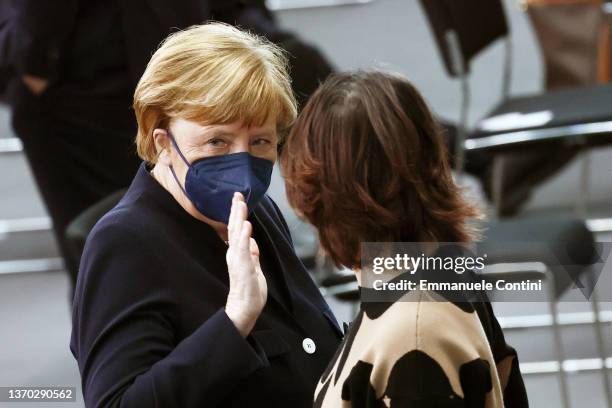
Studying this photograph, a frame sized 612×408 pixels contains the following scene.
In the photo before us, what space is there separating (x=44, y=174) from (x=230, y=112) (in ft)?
6.37

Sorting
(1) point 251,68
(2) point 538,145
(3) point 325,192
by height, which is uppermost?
(1) point 251,68

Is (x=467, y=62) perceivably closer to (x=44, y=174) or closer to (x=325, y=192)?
(x=44, y=174)

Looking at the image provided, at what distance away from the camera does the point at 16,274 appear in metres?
5.26

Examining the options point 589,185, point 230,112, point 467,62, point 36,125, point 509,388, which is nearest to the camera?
point 509,388

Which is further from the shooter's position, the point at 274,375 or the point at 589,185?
the point at 589,185

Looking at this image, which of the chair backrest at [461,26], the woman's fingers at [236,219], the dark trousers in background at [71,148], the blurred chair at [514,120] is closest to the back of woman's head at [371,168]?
the woman's fingers at [236,219]

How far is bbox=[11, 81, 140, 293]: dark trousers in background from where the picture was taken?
3.68m

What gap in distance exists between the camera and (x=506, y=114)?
13.8ft

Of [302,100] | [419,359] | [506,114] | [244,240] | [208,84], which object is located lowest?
[506,114]

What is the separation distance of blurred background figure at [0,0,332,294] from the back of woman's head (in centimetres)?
182

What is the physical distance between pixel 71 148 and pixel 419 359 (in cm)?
238

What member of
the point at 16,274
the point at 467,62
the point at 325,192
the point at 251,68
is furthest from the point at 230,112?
the point at 16,274

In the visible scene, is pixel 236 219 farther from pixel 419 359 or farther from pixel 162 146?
pixel 419 359

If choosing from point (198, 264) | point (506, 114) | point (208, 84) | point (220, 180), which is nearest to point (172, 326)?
point (198, 264)
